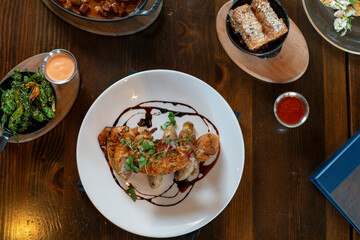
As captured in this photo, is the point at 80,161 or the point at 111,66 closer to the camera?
the point at 80,161

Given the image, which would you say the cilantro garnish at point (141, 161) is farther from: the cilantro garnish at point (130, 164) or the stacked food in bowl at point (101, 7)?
the stacked food in bowl at point (101, 7)

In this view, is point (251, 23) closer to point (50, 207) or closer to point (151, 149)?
point (151, 149)

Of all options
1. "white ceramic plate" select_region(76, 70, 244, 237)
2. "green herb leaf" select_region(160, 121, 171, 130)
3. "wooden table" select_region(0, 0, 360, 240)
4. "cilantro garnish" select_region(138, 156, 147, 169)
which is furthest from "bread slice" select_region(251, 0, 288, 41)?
"cilantro garnish" select_region(138, 156, 147, 169)

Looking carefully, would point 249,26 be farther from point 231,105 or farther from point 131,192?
point 131,192

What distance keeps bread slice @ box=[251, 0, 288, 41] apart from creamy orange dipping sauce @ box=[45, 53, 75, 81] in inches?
51.8

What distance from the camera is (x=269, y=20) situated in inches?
86.7

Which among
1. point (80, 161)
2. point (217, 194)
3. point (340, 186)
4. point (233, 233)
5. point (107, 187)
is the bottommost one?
point (233, 233)

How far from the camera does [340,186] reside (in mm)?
2324

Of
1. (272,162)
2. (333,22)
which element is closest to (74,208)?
(272,162)

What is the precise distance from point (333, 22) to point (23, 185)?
97.9 inches

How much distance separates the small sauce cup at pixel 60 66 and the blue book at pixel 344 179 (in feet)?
6.04

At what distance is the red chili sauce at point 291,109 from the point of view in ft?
7.75

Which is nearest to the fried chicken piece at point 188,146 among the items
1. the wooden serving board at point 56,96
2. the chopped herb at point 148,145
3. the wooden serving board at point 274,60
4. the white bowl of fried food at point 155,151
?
the white bowl of fried food at point 155,151

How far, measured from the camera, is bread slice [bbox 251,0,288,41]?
219 centimetres
